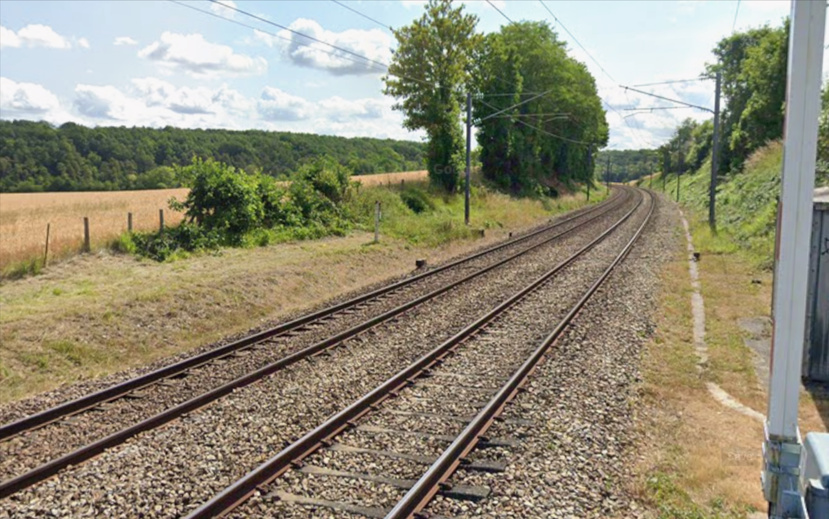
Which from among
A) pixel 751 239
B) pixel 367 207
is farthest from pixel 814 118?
pixel 367 207

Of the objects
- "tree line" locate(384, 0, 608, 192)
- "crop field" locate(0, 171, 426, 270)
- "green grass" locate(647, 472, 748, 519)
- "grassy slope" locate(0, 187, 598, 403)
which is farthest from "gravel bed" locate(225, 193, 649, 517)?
"tree line" locate(384, 0, 608, 192)

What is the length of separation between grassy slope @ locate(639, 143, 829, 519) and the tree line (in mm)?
14599

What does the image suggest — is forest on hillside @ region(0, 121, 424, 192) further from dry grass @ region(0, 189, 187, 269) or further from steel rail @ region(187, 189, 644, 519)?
steel rail @ region(187, 189, 644, 519)

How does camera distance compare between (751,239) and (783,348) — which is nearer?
(783,348)

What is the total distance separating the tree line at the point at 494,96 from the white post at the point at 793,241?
24.9 meters

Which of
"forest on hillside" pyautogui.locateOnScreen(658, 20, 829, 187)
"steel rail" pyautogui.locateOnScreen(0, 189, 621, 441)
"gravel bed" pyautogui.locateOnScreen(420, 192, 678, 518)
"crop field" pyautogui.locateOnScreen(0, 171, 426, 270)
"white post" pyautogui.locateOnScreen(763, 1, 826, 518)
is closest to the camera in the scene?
"white post" pyautogui.locateOnScreen(763, 1, 826, 518)

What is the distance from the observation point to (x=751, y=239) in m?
22.2

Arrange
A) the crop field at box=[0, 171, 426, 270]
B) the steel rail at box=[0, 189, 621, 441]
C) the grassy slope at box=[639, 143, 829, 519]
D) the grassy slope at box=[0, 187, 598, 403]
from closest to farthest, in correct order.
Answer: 1. the grassy slope at box=[639, 143, 829, 519]
2. the steel rail at box=[0, 189, 621, 441]
3. the grassy slope at box=[0, 187, 598, 403]
4. the crop field at box=[0, 171, 426, 270]

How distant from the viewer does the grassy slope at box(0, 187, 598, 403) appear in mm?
10641

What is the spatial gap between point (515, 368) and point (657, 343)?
3.41 meters

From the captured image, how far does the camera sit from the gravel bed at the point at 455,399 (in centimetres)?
Result: 573

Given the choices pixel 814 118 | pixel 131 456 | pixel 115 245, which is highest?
pixel 814 118

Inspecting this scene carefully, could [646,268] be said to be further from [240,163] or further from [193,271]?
[240,163]

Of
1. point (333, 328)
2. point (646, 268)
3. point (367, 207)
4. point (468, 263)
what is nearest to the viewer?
point (333, 328)
